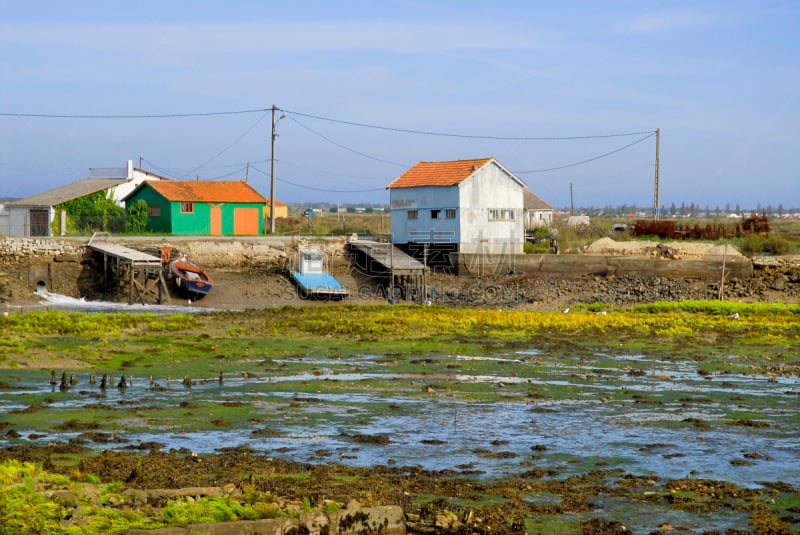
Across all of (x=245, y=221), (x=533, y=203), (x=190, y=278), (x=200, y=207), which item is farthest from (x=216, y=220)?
(x=533, y=203)

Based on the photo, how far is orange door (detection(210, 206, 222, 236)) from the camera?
200 ft

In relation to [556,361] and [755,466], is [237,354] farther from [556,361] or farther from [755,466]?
[755,466]

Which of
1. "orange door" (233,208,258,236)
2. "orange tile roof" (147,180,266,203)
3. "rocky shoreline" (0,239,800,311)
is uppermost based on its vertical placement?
"orange tile roof" (147,180,266,203)

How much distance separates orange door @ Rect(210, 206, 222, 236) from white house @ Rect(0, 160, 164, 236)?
696cm

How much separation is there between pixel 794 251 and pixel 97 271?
115 feet

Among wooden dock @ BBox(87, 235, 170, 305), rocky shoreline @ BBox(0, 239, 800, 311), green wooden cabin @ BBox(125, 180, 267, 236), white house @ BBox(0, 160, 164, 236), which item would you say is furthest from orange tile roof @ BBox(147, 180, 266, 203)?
wooden dock @ BBox(87, 235, 170, 305)

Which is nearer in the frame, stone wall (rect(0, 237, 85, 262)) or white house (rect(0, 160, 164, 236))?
stone wall (rect(0, 237, 85, 262))

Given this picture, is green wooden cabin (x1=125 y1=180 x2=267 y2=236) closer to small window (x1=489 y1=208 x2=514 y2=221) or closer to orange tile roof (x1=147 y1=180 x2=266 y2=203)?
orange tile roof (x1=147 y1=180 x2=266 y2=203)

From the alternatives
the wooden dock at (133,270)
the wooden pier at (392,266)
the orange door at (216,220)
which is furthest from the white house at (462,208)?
the wooden dock at (133,270)

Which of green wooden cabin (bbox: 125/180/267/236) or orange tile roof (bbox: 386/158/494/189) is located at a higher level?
orange tile roof (bbox: 386/158/494/189)

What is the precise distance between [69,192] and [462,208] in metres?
26.6

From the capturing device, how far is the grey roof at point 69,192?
202ft

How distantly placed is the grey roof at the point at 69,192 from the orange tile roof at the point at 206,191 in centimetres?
522

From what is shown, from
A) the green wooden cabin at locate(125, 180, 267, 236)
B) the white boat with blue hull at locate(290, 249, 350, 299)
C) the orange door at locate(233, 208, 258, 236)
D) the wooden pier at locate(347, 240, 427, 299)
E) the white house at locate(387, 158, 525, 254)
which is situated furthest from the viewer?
the orange door at locate(233, 208, 258, 236)
